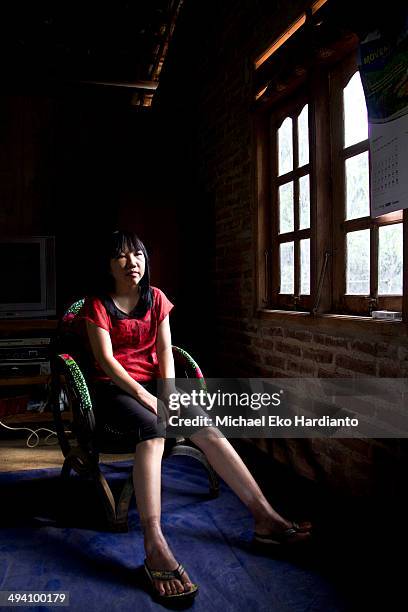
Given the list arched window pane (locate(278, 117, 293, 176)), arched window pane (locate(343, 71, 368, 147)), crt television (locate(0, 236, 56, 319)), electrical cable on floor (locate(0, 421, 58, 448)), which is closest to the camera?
arched window pane (locate(343, 71, 368, 147))

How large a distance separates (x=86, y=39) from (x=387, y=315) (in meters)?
3.06

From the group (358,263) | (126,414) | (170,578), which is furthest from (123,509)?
(358,263)

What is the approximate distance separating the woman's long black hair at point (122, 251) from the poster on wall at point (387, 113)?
0.98 metres

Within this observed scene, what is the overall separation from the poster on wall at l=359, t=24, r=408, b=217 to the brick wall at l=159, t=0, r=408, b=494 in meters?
0.54

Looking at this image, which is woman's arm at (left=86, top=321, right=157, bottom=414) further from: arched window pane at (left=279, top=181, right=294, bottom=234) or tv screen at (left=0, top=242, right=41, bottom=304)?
tv screen at (left=0, top=242, right=41, bottom=304)

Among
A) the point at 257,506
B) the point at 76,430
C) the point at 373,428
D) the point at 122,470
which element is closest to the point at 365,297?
the point at 373,428

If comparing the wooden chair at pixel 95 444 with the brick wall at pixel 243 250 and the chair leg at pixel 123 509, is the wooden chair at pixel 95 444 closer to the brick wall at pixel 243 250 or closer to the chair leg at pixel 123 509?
the chair leg at pixel 123 509

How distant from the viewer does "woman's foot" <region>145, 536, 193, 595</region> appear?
1624mm

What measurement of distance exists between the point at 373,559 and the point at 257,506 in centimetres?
43

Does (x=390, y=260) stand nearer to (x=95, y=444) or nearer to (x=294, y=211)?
(x=294, y=211)

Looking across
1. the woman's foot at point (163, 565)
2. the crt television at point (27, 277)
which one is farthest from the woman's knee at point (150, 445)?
the crt television at point (27, 277)

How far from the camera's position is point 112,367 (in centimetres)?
216

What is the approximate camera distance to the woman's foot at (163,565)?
162 cm

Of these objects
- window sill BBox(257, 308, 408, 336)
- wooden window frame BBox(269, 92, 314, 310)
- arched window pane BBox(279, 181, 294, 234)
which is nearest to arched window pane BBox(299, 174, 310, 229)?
wooden window frame BBox(269, 92, 314, 310)
